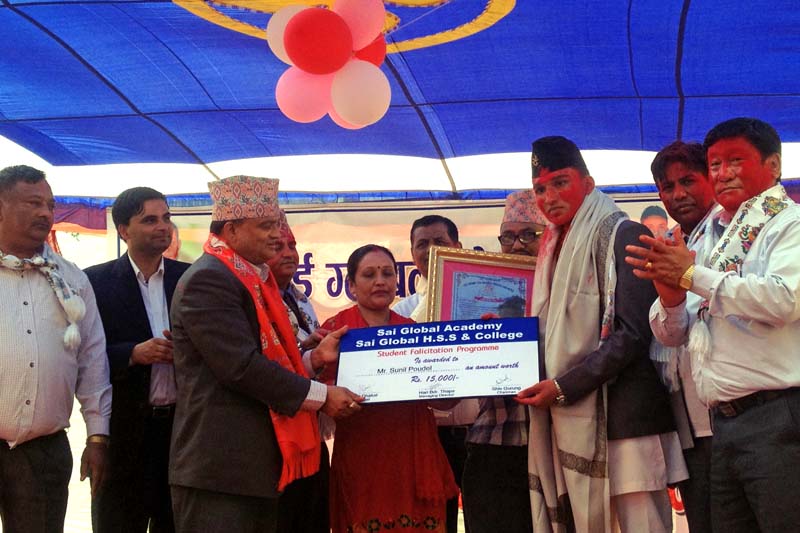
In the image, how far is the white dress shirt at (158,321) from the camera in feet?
14.5

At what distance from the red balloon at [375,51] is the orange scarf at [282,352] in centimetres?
201

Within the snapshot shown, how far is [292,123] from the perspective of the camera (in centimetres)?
727

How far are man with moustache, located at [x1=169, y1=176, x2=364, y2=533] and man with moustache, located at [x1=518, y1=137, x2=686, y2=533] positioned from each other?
0.85 metres

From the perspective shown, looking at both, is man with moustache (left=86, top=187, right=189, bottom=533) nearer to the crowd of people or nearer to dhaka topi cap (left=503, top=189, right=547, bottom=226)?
the crowd of people

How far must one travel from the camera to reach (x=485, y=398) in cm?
398

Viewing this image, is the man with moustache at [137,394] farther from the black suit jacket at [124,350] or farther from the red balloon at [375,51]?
the red balloon at [375,51]

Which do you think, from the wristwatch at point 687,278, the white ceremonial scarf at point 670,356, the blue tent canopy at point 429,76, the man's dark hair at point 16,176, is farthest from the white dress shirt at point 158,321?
the wristwatch at point 687,278

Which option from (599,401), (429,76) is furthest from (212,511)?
(429,76)

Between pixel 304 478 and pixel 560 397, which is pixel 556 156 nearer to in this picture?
pixel 560 397

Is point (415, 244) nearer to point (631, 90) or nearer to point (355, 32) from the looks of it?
point (355, 32)

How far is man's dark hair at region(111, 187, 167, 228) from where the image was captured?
15.2 feet

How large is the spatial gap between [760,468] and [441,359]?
143 centimetres

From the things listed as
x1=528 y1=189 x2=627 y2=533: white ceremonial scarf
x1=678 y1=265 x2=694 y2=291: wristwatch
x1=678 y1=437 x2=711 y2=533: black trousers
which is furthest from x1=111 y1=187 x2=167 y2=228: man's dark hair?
x1=678 y1=437 x2=711 y2=533: black trousers

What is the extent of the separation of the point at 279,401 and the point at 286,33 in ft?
7.86
